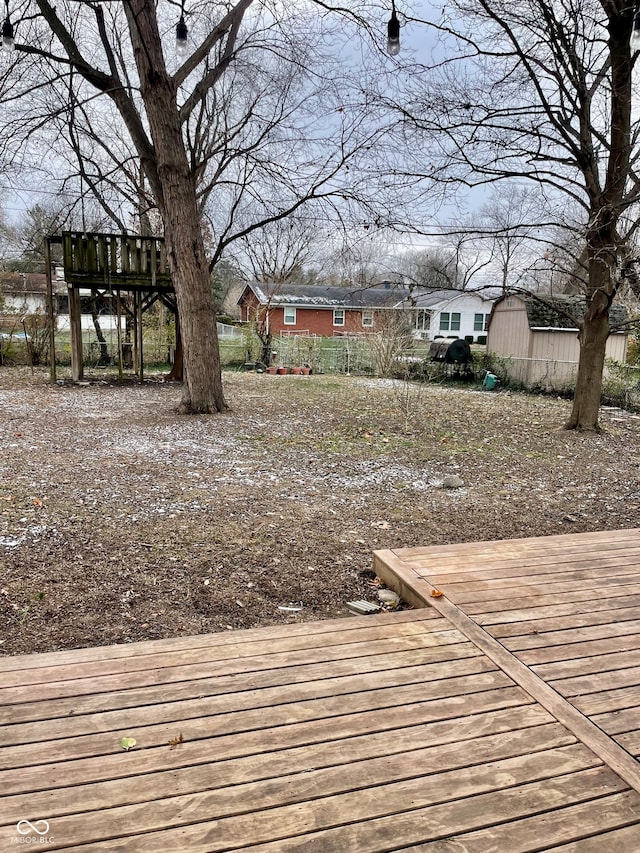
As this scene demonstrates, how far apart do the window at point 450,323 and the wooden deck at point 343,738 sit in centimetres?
3772

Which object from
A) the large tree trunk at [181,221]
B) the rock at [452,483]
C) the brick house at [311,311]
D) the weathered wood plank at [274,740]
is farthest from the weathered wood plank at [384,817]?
the brick house at [311,311]

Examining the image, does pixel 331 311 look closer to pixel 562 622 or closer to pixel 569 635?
pixel 562 622

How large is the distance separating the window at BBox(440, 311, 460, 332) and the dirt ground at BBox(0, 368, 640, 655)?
29.2m

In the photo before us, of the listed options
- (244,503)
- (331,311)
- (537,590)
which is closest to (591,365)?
(244,503)

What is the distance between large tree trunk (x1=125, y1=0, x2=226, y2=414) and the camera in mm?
8797

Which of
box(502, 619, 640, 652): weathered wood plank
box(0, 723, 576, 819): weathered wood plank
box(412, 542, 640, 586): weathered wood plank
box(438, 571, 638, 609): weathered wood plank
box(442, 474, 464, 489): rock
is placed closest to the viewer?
box(0, 723, 576, 819): weathered wood plank

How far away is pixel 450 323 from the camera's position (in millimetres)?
39375

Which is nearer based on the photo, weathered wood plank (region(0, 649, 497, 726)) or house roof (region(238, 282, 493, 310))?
weathered wood plank (region(0, 649, 497, 726))

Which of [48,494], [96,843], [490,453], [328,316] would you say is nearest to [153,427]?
[48,494]

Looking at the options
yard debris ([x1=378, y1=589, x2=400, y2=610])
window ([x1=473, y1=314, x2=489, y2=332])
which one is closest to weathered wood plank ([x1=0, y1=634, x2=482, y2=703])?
yard debris ([x1=378, y1=589, x2=400, y2=610])

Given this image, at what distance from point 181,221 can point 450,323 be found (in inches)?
1268

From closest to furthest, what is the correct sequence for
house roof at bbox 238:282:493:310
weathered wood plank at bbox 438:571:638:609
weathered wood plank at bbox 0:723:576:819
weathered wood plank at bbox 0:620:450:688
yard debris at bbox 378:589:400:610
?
weathered wood plank at bbox 0:723:576:819 → weathered wood plank at bbox 0:620:450:688 → weathered wood plank at bbox 438:571:638:609 → yard debris at bbox 378:589:400:610 → house roof at bbox 238:282:493:310

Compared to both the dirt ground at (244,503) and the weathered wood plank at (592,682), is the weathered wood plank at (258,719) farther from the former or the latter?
the dirt ground at (244,503)

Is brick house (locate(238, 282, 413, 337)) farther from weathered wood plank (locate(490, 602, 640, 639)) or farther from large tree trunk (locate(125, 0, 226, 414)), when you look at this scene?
weathered wood plank (locate(490, 602, 640, 639))
